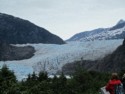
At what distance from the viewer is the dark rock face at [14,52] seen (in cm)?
11832

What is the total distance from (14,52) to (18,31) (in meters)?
32.5

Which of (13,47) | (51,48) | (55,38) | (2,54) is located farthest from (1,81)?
(55,38)

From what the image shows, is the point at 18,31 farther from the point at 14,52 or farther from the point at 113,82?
the point at 113,82

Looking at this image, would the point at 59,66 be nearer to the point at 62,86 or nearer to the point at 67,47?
the point at 67,47

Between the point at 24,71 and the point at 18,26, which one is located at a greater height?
the point at 18,26

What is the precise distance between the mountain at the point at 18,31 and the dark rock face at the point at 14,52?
2551cm

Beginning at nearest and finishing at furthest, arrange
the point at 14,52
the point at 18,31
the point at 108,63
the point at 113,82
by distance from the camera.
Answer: the point at 113,82, the point at 108,63, the point at 14,52, the point at 18,31

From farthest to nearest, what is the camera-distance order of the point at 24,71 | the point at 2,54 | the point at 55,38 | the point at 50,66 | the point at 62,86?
the point at 55,38, the point at 2,54, the point at 50,66, the point at 24,71, the point at 62,86

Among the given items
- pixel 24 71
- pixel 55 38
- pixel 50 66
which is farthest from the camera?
pixel 55 38

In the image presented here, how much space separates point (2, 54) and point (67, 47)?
2231 centimetres

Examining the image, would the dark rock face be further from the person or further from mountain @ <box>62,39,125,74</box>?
the person

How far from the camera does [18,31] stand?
516ft

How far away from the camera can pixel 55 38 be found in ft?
572

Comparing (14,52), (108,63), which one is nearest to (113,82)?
(108,63)
